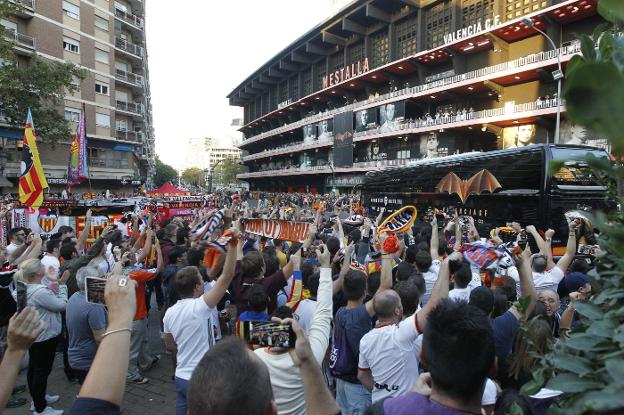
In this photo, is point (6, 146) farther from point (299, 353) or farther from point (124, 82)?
point (299, 353)

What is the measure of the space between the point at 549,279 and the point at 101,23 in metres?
44.2

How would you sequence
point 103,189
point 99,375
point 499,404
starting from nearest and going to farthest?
point 99,375 < point 499,404 < point 103,189

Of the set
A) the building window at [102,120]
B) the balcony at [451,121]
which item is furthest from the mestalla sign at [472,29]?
the building window at [102,120]

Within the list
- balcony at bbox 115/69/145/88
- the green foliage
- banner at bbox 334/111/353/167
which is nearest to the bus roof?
the green foliage

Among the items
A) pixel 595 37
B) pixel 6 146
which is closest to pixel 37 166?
pixel 595 37

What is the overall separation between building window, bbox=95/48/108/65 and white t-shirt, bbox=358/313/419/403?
43.1m

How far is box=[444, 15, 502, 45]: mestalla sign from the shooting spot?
3216cm

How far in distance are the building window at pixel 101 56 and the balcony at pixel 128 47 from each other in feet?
7.47

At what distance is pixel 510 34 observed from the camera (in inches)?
1219

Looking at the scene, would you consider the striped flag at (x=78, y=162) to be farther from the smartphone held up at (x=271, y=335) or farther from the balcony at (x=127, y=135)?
the balcony at (x=127, y=135)

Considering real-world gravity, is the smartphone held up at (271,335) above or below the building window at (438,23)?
below

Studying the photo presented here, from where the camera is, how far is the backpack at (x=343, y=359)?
3.59 meters

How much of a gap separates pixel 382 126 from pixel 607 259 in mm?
42426

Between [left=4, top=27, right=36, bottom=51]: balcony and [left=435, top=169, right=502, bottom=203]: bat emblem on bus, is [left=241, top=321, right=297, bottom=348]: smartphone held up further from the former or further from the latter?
[left=4, top=27, right=36, bottom=51]: balcony
